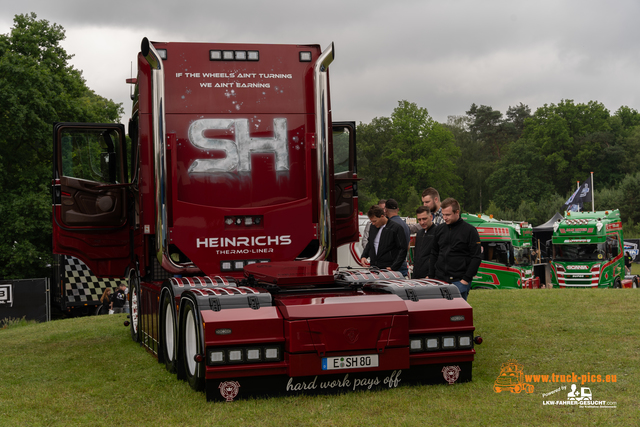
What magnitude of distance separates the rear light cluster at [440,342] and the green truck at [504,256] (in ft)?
59.2

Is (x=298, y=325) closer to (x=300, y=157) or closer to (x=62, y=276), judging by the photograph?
(x=300, y=157)

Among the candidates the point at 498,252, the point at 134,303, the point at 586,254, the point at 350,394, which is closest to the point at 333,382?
the point at 350,394

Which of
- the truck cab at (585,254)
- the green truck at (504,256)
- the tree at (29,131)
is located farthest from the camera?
the tree at (29,131)

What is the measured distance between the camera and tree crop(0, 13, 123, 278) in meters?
30.7

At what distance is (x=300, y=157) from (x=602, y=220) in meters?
20.7

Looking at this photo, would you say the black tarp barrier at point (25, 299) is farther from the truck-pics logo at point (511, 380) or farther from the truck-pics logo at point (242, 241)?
the truck-pics logo at point (511, 380)

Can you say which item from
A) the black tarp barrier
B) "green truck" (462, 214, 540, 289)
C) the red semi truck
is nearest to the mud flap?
the red semi truck

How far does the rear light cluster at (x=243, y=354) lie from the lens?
19.0ft

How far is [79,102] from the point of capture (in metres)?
35.0

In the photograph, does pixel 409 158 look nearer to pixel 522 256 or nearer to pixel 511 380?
pixel 522 256

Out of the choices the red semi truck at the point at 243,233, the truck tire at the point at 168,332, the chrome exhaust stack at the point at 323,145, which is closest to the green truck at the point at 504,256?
the red semi truck at the point at 243,233

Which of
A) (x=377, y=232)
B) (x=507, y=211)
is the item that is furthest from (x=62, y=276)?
(x=507, y=211)

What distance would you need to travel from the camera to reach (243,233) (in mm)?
8266

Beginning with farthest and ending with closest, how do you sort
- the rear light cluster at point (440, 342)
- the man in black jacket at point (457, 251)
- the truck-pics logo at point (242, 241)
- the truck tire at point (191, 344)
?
the truck-pics logo at point (242, 241) → the man in black jacket at point (457, 251) → the rear light cluster at point (440, 342) → the truck tire at point (191, 344)
